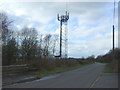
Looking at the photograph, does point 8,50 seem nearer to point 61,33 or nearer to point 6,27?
point 6,27

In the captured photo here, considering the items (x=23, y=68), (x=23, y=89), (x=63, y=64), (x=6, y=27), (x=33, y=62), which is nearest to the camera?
(x=23, y=89)

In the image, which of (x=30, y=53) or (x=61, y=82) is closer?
(x=61, y=82)

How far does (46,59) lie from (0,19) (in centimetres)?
907

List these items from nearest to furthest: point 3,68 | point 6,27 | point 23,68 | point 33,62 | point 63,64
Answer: point 3,68
point 23,68
point 33,62
point 6,27
point 63,64

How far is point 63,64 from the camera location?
64.1 metres

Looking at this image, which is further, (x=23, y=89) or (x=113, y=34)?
(x=113, y=34)

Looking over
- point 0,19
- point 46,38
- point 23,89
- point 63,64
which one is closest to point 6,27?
point 0,19

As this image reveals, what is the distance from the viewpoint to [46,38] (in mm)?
80438

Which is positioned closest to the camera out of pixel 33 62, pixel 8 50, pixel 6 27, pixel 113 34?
pixel 33 62

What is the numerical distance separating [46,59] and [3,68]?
52.8ft

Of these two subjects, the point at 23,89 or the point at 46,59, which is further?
the point at 46,59

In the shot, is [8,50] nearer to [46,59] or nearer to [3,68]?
[46,59]

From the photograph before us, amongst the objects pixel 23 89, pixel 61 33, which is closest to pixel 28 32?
pixel 61 33

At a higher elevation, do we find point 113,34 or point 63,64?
point 113,34
